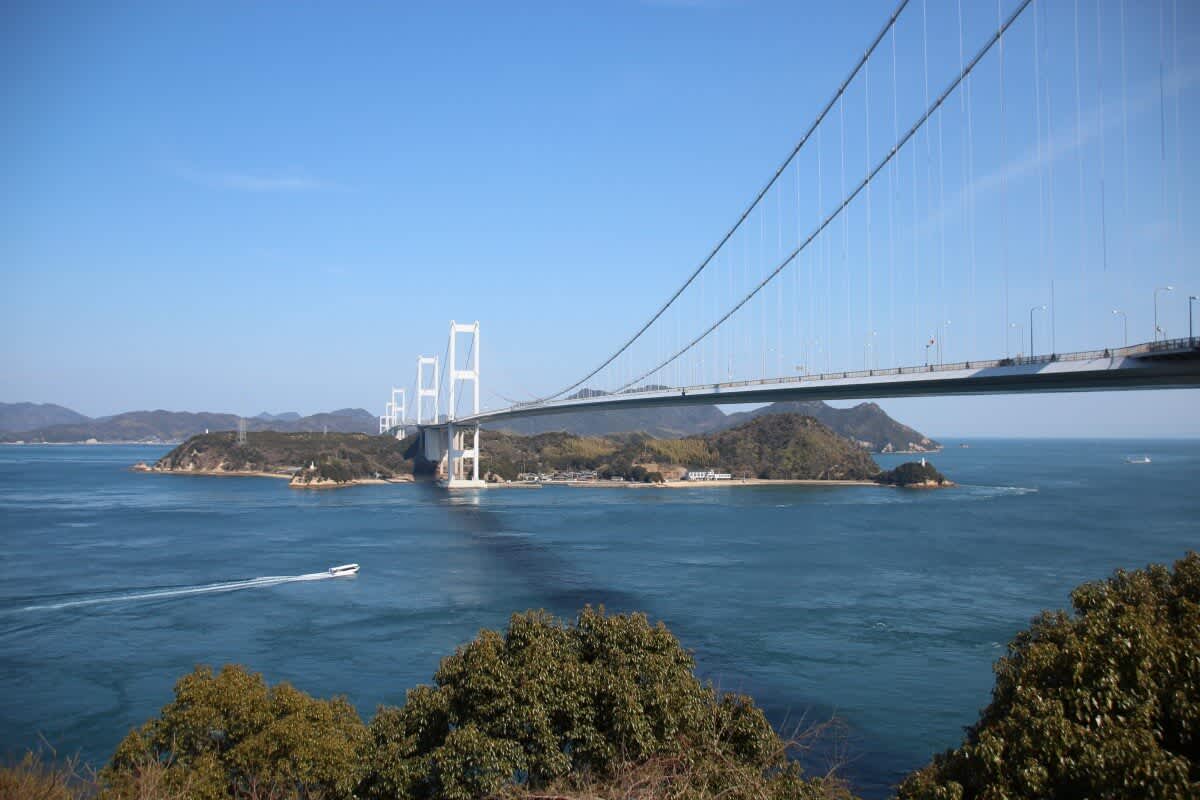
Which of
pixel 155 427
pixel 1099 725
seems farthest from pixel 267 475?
Answer: pixel 155 427

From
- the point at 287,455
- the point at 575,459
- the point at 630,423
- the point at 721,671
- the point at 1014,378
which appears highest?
the point at 630,423

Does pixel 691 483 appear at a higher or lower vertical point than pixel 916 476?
lower

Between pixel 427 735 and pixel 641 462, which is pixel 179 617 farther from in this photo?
pixel 641 462

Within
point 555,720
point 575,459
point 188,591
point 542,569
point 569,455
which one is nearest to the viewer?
point 555,720

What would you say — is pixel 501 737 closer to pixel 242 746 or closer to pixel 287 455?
pixel 242 746

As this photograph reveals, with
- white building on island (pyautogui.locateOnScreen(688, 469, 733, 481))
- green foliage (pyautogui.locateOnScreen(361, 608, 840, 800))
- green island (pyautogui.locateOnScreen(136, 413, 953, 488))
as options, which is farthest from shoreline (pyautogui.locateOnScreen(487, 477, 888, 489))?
green foliage (pyautogui.locateOnScreen(361, 608, 840, 800))

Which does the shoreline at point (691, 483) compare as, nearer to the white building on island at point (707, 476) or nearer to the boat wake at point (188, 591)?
the white building on island at point (707, 476)

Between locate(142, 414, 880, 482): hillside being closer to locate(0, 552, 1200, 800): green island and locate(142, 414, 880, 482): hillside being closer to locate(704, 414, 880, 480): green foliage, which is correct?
locate(704, 414, 880, 480): green foliage
